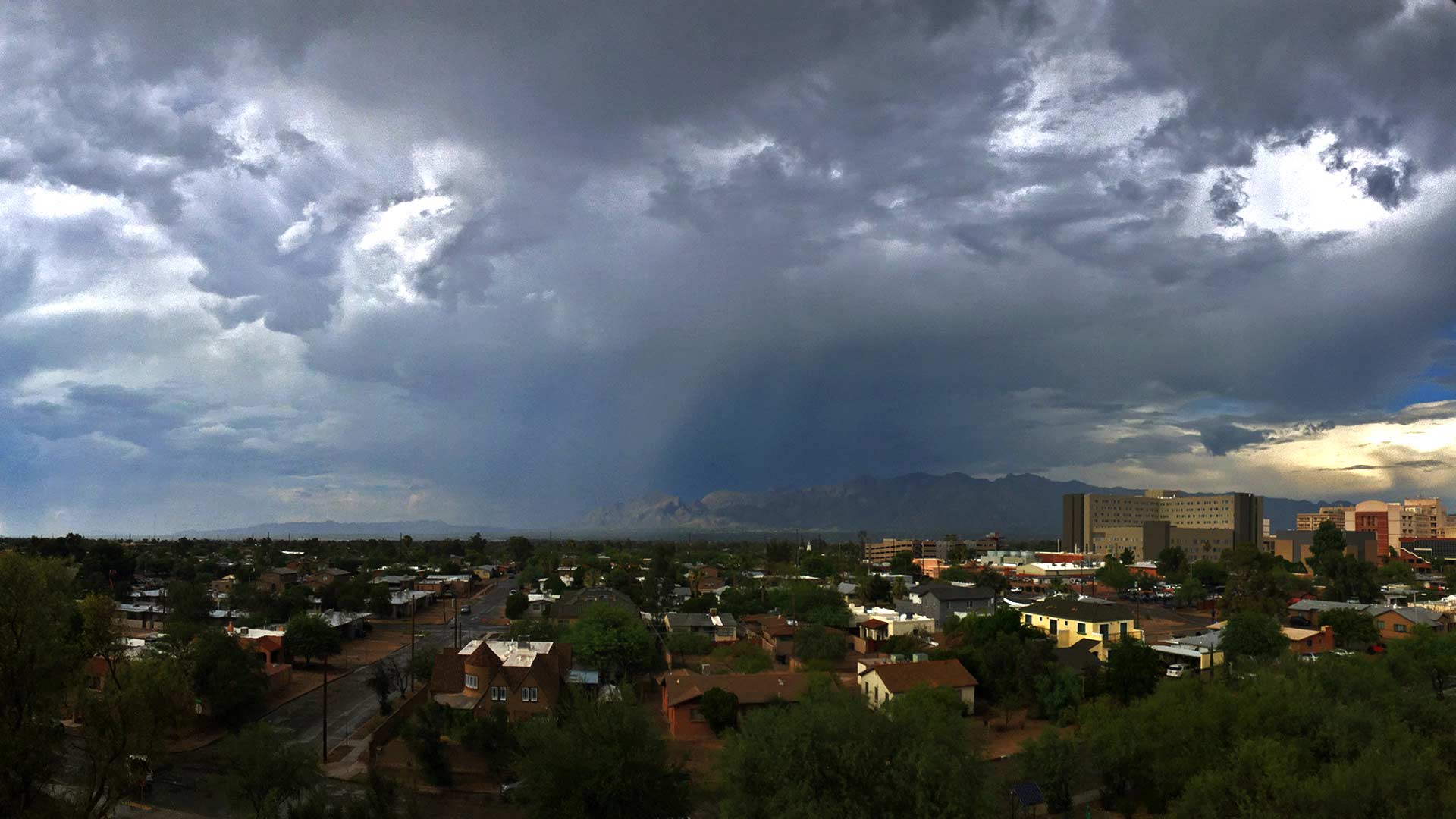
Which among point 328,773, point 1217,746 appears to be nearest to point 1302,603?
point 1217,746

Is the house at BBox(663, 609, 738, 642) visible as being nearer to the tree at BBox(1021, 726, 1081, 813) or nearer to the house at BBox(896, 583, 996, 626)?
the house at BBox(896, 583, 996, 626)

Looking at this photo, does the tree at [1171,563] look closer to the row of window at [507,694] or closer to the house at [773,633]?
the house at [773,633]

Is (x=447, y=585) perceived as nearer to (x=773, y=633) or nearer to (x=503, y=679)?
(x=773, y=633)

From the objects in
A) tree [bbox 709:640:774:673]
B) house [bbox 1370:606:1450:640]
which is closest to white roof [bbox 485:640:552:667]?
tree [bbox 709:640:774:673]

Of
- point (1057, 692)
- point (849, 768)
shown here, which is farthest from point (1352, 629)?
point (849, 768)

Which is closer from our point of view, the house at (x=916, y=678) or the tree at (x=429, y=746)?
the tree at (x=429, y=746)

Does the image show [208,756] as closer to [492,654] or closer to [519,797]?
[492,654]

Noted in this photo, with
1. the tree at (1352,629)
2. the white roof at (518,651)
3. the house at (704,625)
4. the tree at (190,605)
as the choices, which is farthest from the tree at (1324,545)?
the tree at (190,605)
